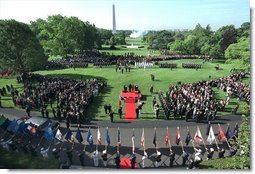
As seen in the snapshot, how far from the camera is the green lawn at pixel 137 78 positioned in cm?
1822

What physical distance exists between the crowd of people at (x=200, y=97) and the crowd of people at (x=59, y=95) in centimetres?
362

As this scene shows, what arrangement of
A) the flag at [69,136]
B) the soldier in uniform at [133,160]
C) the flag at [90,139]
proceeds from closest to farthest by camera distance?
the soldier in uniform at [133,160] < the flag at [90,139] < the flag at [69,136]

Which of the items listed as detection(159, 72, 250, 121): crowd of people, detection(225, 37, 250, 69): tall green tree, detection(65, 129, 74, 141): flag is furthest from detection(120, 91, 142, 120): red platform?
detection(225, 37, 250, 69): tall green tree

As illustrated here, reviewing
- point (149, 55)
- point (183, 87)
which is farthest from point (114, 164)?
point (149, 55)

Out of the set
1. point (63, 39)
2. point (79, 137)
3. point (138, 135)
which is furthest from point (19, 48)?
point (138, 135)

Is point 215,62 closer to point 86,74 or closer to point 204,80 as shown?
point 204,80

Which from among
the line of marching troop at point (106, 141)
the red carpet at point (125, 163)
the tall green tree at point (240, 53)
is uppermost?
the tall green tree at point (240, 53)

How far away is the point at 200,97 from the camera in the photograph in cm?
1881

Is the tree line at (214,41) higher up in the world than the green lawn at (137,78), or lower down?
higher up

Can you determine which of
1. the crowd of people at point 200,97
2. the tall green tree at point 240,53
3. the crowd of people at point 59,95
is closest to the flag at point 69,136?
the crowd of people at point 59,95

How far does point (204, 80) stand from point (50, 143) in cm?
922

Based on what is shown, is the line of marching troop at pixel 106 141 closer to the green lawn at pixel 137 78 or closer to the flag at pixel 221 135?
the flag at pixel 221 135

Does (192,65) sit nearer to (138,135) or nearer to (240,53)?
(240,53)

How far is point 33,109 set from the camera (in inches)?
711
